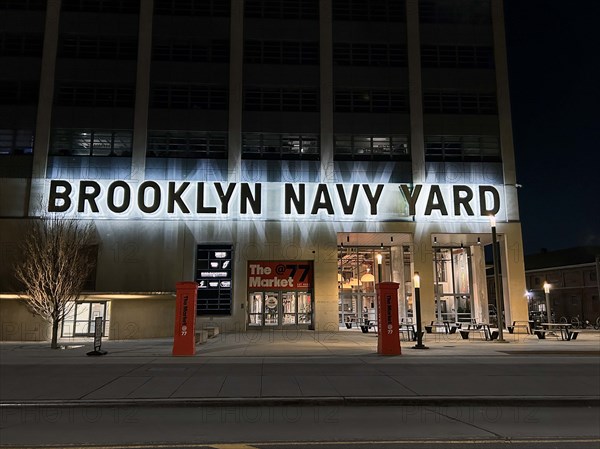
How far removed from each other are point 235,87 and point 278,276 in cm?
1285

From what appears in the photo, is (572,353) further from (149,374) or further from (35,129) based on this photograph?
(35,129)

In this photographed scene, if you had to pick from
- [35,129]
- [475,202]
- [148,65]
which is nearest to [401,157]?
[475,202]

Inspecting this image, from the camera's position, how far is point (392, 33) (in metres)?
34.7

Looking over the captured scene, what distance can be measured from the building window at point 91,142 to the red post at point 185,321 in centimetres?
1770

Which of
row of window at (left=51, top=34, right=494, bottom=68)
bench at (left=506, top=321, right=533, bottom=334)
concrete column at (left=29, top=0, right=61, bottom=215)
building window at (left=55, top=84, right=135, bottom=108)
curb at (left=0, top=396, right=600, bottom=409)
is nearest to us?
curb at (left=0, top=396, right=600, bottom=409)

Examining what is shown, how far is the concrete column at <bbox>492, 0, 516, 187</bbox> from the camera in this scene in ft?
109

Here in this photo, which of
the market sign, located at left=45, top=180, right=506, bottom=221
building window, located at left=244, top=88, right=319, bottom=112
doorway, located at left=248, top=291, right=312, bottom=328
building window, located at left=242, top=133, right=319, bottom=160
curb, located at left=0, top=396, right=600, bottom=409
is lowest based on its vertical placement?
curb, located at left=0, top=396, right=600, bottom=409

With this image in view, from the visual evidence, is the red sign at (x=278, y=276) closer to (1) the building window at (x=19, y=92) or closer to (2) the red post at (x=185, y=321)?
(2) the red post at (x=185, y=321)

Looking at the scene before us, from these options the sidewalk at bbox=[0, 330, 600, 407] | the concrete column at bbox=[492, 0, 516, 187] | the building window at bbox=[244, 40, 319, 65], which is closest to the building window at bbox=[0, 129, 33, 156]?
the building window at bbox=[244, 40, 319, 65]

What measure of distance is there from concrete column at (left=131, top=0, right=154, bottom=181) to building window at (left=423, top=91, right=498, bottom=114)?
1875 centimetres

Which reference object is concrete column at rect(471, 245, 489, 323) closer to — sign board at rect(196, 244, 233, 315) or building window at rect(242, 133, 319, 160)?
building window at rect(242, 133, 319, 160)

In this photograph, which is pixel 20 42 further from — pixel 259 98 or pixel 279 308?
pixel 279 308

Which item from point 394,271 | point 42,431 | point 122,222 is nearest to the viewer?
point 42,431

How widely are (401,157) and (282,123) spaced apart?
27.1 ft
